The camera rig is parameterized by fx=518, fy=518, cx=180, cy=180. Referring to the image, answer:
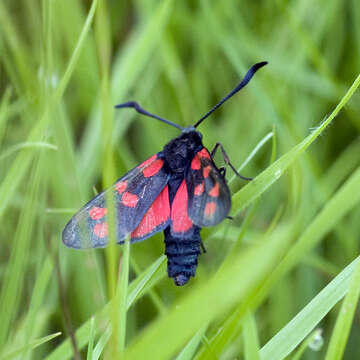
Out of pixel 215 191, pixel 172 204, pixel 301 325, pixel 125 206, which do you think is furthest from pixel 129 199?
pixel 301 325

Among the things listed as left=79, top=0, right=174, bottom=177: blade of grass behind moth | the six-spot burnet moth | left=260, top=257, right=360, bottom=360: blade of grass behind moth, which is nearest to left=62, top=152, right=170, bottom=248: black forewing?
the six-spot burnet moth

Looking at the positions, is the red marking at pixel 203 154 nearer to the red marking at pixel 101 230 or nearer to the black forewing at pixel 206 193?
the black forewing at pixel 206 193

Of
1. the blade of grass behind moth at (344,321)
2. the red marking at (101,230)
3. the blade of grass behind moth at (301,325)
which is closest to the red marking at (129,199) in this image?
the red marking at (101,230)

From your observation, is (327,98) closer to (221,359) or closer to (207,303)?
(221,359)

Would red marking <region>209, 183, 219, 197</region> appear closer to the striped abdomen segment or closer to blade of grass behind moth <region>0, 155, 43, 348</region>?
the striped abdomen segment

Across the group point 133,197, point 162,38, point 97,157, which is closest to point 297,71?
point 162,38

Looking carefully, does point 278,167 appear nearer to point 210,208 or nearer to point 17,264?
point 210,208
